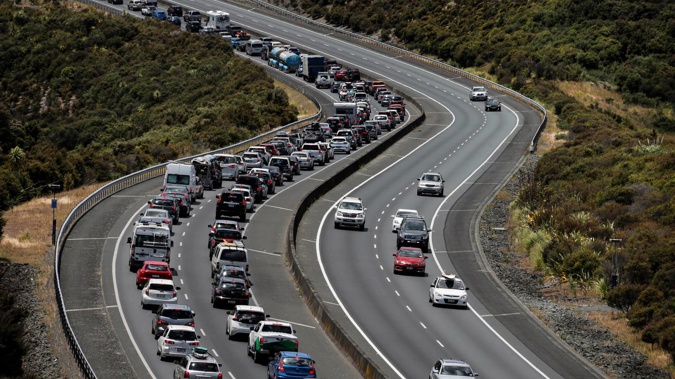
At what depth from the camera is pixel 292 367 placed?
3569 centimetres

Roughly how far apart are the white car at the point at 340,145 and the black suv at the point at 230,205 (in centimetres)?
2723

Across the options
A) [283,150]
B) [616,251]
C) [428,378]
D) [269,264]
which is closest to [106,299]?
[269,264]

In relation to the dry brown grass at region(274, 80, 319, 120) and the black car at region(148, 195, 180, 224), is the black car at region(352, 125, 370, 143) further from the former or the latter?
the black car at region(148, 195, 180, 224)

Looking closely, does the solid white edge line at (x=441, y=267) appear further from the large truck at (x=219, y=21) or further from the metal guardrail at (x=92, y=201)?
the large truck at (x=219, y=21)

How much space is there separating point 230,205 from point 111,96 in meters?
72.3

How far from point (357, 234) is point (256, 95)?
53.4 metres

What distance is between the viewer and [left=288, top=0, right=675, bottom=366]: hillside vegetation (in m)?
55.6

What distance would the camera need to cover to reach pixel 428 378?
39062 millimetres

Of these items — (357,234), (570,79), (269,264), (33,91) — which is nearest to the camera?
(269,264)

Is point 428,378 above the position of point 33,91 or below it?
above

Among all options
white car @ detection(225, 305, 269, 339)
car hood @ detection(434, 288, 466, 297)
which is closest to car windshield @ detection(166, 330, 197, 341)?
white car @ detection(225, 305, 269, 339)

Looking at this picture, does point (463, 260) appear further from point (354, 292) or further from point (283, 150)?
point (283, 150)

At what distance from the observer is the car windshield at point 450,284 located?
49812mm

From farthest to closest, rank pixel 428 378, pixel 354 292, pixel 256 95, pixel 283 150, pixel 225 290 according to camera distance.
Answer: pixel 256 95 → pixel 283 150 → pixel 354 292 → pixel 225 290 → pixel 428 378
